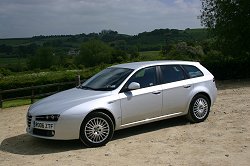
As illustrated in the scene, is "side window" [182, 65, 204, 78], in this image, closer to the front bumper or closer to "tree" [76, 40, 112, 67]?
the front bumper

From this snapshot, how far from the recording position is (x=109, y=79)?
8.56 m

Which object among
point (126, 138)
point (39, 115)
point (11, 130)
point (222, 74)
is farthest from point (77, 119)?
point (222, 74)

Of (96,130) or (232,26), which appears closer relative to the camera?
(96,130)

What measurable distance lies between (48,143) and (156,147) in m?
2.31

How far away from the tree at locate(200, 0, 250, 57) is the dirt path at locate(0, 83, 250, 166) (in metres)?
13.1

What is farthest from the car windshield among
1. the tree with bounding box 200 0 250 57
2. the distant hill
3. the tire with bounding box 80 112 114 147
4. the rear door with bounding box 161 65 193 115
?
the distant hill

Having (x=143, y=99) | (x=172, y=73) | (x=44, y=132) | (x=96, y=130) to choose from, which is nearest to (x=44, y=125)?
(x=44, y=132)

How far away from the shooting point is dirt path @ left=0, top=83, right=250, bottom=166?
658cm

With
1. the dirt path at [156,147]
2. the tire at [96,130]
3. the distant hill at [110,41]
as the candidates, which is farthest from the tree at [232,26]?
the distant hill at [110,41]

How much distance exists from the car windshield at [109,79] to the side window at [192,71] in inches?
61.8

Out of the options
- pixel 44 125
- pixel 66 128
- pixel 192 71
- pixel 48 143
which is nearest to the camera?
pixel 66 128

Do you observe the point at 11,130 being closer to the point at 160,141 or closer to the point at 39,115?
the point at 39,115

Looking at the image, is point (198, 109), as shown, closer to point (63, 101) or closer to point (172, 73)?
point (172, 73)

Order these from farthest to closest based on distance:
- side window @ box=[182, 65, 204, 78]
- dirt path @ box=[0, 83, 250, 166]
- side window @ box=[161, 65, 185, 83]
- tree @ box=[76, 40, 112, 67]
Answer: tree @ box=[76, 40, 112, 67] → side window @ box=[182, 65, 204, 78] → side window @ box=[161, 65, 185, 83] → dirt path @ box=[0, 83, 250, 166]
